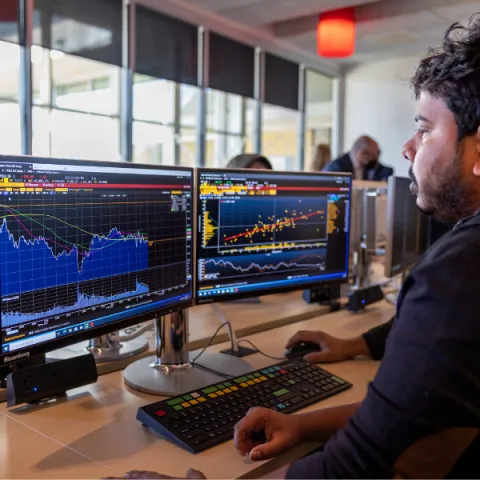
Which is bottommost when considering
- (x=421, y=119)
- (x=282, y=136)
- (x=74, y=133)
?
(x=421, y=119)

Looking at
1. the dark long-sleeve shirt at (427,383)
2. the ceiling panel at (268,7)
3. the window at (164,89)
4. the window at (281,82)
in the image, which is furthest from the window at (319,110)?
the dark long-sleeve shirt at (427,383)

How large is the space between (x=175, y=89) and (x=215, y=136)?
71 cm

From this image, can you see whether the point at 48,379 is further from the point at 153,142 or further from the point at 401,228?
the point at 153,142

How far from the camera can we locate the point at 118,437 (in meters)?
0.99

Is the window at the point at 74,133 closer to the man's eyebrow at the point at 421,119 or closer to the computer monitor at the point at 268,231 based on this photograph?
the computer monitor at the point at 268,231

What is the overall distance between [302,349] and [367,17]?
15.6ft

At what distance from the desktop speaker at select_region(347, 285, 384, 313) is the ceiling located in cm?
325

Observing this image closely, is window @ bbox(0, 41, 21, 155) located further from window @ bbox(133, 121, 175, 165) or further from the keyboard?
the keyboard

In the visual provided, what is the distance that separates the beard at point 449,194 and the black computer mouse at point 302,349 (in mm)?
678

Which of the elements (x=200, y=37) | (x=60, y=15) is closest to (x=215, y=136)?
(x=200, y=37)

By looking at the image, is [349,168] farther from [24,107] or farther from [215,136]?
[24,107]

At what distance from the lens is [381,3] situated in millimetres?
5215

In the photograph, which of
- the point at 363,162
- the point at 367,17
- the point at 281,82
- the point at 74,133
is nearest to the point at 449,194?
the point at 363,162

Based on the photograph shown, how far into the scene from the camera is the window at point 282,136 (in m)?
7.37
